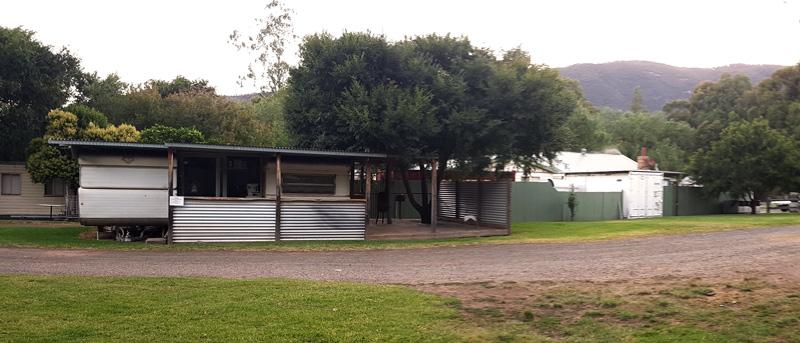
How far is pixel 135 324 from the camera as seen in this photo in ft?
22.0

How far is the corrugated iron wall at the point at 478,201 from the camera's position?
21.6 meters

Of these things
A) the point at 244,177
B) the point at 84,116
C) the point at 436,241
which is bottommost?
the point at 436,241

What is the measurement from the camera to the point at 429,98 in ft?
64.3

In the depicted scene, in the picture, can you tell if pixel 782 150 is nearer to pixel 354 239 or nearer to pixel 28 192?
pixel 354 239

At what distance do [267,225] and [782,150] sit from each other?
27.1m

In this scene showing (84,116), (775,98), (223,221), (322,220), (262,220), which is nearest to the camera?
(223,221)

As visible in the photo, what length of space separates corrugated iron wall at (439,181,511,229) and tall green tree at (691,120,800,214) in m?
16.1

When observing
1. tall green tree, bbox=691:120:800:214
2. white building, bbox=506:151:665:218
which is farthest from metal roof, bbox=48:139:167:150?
tall green tree, bbox=691:120:800:214

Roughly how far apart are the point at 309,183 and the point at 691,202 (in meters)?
24.1

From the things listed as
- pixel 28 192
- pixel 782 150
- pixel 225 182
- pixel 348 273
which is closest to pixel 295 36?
pixel 28 192

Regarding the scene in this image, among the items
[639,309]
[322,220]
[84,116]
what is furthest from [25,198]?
[639,309]

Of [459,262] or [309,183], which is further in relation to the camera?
[309,183]

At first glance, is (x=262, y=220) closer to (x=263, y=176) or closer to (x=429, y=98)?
(x=263, y=176)

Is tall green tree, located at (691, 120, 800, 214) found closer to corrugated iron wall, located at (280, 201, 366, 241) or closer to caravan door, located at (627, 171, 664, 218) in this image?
caravan door, located at (627, 171, 664, 218)
